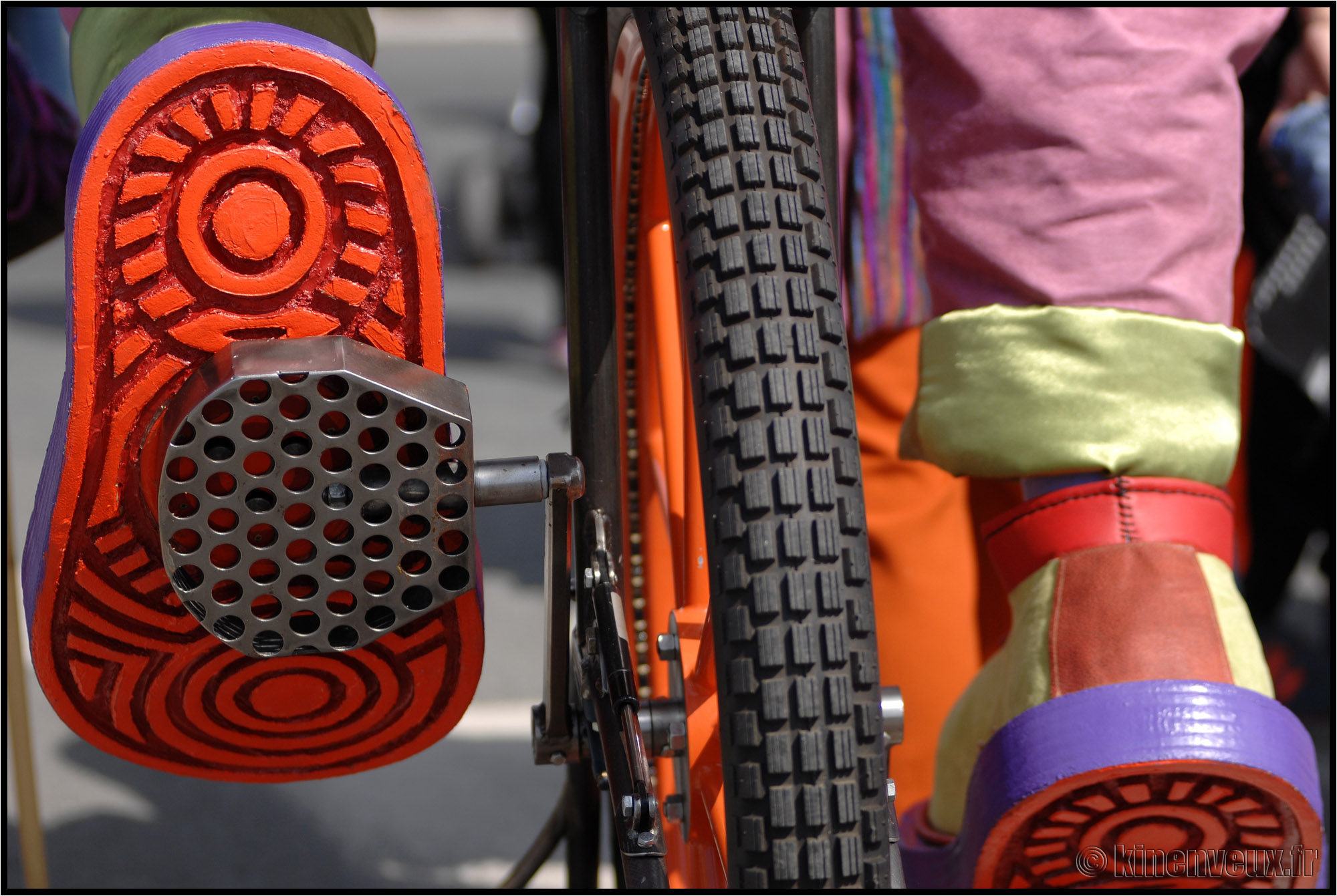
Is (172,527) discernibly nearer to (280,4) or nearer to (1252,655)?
(280,4)

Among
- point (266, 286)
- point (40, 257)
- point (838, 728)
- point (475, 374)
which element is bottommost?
point (838, 728)

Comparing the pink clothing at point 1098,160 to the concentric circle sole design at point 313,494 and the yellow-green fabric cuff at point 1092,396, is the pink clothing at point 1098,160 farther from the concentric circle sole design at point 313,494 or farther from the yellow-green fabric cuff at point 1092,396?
the concentric circle sole design at point 313,494

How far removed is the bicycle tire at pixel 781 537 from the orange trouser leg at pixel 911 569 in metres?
0.57

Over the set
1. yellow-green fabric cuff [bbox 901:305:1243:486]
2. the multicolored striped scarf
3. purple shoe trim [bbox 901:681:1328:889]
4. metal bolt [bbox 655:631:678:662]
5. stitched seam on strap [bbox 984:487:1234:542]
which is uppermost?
the multicolored striped scarf

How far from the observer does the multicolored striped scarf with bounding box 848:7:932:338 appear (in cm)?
102

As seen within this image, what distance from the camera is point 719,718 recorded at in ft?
1.67

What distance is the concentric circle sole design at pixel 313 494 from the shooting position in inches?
20.5

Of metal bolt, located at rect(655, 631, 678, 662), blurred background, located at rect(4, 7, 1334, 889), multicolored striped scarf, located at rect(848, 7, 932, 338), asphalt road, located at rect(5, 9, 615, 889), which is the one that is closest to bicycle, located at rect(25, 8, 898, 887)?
metal bolt, located at rect(655, 631, 678, 662)

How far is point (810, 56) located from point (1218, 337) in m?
0.29

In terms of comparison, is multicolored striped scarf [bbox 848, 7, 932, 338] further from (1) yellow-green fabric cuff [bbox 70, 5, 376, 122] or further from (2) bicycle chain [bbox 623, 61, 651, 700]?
(1) yellow-green fabric cuff [bbox 70, 5, 376, 122]

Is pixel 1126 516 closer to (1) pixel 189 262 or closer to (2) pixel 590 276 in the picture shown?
(2) pixel 590 276

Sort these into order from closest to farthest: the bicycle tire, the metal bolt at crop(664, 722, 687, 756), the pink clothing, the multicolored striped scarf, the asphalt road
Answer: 1. the bicycle tire
2. the metal bolt at crop(664, 722, 687, 756)
3. the pink clothing
4. the multicolored striped scarf
5. the asphalt road

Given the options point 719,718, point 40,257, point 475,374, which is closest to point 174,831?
point 719,718

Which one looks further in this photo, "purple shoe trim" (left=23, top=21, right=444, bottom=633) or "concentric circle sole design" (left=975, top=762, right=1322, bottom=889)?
"concentric circle sole design" (left=975, top=762, right=1322, bottom=889)
